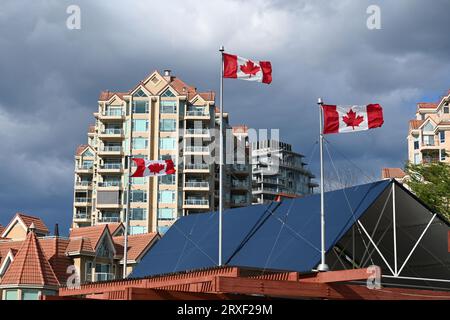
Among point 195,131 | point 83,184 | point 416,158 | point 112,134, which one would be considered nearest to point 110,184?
point 112,134

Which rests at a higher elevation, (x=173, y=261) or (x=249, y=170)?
(x=249, y=170)

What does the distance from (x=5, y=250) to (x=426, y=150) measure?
2600 inches

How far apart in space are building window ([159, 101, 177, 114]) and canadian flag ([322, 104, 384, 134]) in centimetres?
8212

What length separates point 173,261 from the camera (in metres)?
40.3

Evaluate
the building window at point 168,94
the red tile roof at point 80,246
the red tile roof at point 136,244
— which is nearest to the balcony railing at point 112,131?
the building window at point 168,94

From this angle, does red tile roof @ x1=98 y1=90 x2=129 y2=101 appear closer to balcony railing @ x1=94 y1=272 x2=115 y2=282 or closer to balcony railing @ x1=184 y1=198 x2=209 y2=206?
balcony railing @ x1=184 y1=198 x2=209 y2=206

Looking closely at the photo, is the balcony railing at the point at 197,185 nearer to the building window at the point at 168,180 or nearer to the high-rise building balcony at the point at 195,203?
the high-rise building balcony at the point at 195,203

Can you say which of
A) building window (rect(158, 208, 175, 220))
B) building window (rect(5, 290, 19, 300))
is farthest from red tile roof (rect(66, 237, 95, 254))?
building window (rect(158, 208, 175, 220))

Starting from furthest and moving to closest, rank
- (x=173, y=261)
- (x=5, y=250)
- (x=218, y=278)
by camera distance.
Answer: (x=5, y=250), (x=173, y=261), (x=218, y=278)

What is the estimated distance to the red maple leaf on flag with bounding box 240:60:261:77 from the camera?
34406 mm

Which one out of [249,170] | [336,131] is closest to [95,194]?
[249,170]

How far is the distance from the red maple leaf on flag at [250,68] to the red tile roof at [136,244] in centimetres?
3919
